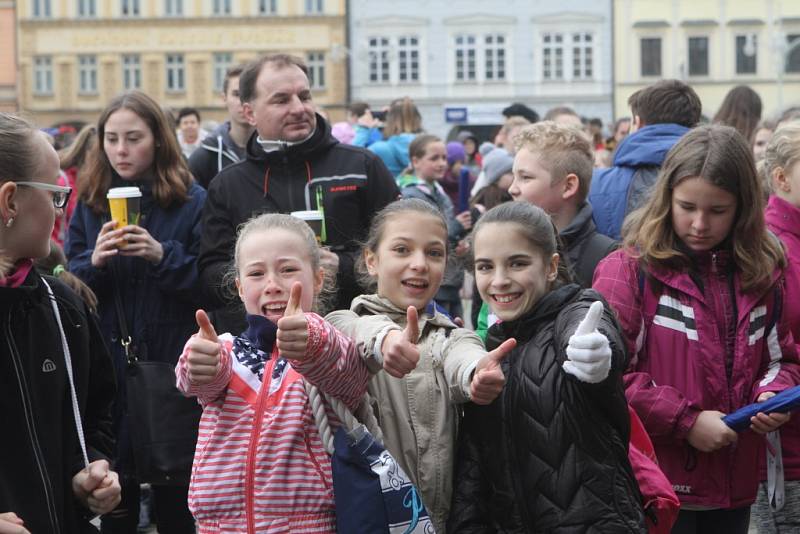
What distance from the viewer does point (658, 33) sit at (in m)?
55.8

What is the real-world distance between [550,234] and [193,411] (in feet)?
5.91

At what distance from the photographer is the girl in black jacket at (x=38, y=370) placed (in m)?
3.39

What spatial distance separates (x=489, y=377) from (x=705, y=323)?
4.25ft

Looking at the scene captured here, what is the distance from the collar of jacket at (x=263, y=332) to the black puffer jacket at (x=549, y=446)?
2.17 feet

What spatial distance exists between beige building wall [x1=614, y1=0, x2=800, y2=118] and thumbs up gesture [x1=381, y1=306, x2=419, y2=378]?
53162 millimetres

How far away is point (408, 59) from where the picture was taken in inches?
2212

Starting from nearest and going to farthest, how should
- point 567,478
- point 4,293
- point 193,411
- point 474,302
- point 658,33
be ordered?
point 4,293 < point 567,478 < point 193,411 < point 474,302 < point 658,33

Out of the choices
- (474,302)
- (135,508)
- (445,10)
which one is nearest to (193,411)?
(135,508)

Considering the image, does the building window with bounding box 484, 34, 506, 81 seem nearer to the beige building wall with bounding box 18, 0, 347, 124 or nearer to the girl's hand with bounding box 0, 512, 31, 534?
the beige building wall with bounding box 18, 0, 347, 124

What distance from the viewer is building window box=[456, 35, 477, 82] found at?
55.8 meters

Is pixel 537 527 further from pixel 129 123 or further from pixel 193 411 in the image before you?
pixel 129 123

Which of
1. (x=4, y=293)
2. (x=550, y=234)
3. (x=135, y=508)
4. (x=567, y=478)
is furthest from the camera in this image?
(x=135, y=508)

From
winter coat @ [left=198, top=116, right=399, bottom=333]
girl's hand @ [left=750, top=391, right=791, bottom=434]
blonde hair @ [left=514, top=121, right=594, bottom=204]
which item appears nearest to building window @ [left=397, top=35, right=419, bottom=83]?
blonde hair @ [left=514, top=121, right=594, bottom=204]

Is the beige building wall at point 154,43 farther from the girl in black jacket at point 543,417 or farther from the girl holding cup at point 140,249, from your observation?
the girl in black jacket at point 543,417
